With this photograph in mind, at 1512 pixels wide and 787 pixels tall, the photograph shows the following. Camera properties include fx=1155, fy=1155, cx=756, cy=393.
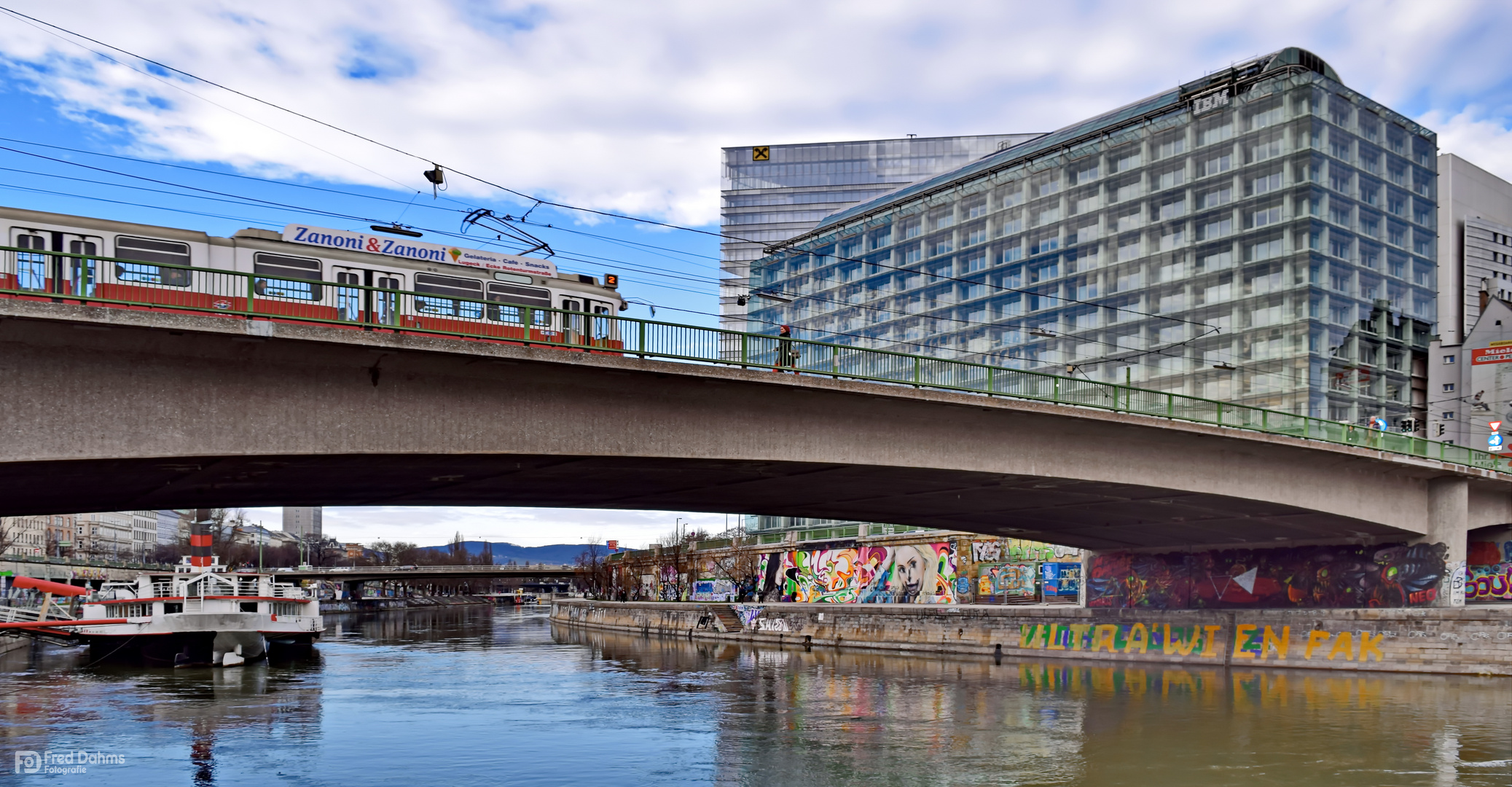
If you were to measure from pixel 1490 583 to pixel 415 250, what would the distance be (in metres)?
48.5

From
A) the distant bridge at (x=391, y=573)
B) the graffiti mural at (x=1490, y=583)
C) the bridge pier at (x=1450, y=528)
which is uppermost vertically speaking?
the bridge pier at (x=1450, y=528)

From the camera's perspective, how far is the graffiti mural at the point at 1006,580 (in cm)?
7500

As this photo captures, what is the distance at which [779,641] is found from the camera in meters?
79.1

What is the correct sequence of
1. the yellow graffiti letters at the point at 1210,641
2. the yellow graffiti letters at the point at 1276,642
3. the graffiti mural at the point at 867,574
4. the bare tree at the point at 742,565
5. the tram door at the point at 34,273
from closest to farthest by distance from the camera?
1. the tram door at the point at 34,273
2. the yellow graffiti letters at the point at 1276,642
3. the yellow graffiti letters at the point at 1210,641
4. the graffiti mural at the point at 867,574
5. the bare tree at the point at 742,565

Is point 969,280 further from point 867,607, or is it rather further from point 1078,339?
point 867,607

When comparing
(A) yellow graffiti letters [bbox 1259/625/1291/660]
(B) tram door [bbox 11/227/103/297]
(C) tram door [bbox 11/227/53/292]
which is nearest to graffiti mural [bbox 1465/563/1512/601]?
(A) yellow graffiti letters [bbox 1259/625/1291/660]

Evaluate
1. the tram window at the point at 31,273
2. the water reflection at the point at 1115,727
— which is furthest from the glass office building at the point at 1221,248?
the tram window at the point at 31,273

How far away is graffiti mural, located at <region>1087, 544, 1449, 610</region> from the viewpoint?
48.1 m

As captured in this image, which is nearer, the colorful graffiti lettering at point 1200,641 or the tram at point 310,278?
the tram at point 310,278

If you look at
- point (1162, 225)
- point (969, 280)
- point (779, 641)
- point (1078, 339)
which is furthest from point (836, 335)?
point (779, 641)

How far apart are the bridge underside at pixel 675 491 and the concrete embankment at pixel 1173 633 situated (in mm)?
4012

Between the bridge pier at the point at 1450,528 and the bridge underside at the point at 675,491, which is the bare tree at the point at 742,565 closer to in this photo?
the bridge underside at the point at 675,491

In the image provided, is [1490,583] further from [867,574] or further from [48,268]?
[48,268]

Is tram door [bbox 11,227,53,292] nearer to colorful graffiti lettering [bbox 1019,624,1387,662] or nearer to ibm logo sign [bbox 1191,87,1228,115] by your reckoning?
colorful graffiti lettering [bbox 1019,624,1387,662]
